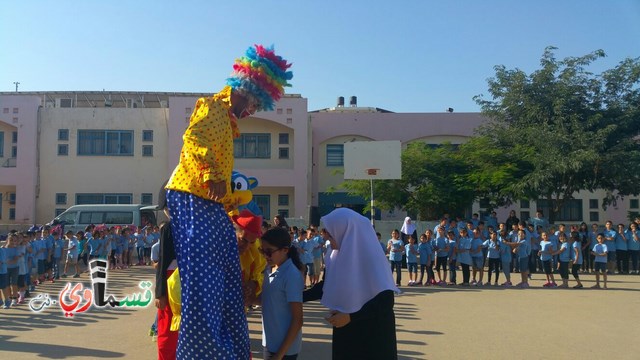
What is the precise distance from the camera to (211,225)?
349 cm

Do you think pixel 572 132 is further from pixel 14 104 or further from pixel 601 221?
pixel 14 104

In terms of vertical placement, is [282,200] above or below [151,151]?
below

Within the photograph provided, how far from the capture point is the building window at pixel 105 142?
98.7 feet

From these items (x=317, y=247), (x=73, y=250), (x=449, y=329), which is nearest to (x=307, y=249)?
(x=317, y=247)

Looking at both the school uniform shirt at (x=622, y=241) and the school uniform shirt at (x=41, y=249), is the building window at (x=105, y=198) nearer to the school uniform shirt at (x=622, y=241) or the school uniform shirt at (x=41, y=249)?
the school uniform shirt at (x=41, y=249)

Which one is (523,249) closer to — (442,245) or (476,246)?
(476,246)

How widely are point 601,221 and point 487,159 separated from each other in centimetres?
1105

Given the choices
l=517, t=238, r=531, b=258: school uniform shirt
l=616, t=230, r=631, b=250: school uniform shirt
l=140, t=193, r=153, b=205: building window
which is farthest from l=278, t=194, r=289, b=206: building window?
l=616, t=230, r=631, b=250: school uniform shirt

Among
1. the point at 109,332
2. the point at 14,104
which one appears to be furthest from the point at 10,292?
the point at 14,104

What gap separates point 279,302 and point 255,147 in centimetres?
2703

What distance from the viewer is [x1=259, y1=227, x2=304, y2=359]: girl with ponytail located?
3.71 metres

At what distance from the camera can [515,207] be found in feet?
97.9

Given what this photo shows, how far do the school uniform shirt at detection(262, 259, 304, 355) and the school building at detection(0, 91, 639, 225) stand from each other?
25.5m

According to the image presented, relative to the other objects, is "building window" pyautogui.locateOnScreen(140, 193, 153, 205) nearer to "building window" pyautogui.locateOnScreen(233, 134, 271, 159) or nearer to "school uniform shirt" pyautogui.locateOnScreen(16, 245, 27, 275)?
"building window" pyautogui.locateOnScreen(233, 134, 271, 159)
